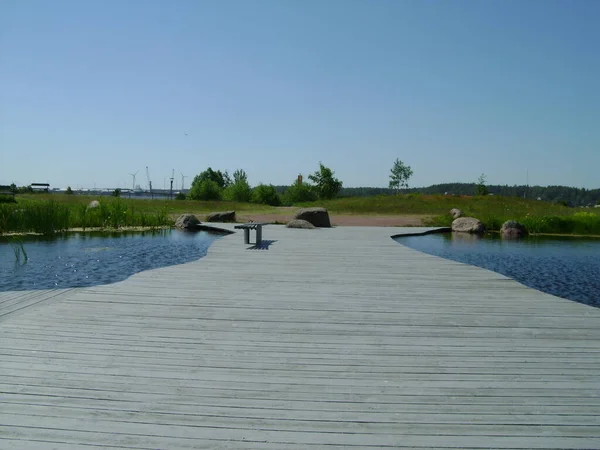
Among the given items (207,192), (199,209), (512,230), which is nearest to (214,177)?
(207,192)

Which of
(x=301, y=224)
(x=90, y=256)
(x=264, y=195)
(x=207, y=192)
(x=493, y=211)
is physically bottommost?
(x=90, y=256)

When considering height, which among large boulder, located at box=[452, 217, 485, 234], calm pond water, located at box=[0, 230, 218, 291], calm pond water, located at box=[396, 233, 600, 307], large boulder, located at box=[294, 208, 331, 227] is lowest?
calm pond water, located at box=[396, 233, 600, 307]

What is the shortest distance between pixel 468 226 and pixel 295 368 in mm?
16637

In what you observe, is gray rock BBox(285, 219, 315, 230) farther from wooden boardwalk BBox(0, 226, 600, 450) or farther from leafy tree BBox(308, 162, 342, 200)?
leafy tree BBox(308, 162, 342, 200)

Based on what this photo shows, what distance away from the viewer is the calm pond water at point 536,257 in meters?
8.71

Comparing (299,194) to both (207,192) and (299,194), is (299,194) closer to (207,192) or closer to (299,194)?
(299,194)

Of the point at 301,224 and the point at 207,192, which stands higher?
the point at 207,192

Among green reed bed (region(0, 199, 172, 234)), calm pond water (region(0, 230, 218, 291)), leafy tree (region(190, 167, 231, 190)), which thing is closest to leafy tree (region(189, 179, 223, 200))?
leafy tree (region(190, 167, 231, 190))

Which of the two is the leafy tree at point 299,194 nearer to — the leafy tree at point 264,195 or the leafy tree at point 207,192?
the leafy tree at point 264,195

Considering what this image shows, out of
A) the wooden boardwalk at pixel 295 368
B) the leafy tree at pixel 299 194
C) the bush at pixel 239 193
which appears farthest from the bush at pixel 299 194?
the wooden boardwalk at pixel 295 368

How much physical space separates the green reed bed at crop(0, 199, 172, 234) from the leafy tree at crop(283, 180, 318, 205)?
4144cm

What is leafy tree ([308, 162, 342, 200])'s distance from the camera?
61750mm

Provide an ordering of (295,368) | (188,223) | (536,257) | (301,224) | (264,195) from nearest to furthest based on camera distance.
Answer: (295,368), (536,257), (301,224), (188,223), (264,195)

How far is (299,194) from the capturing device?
2405 inches
